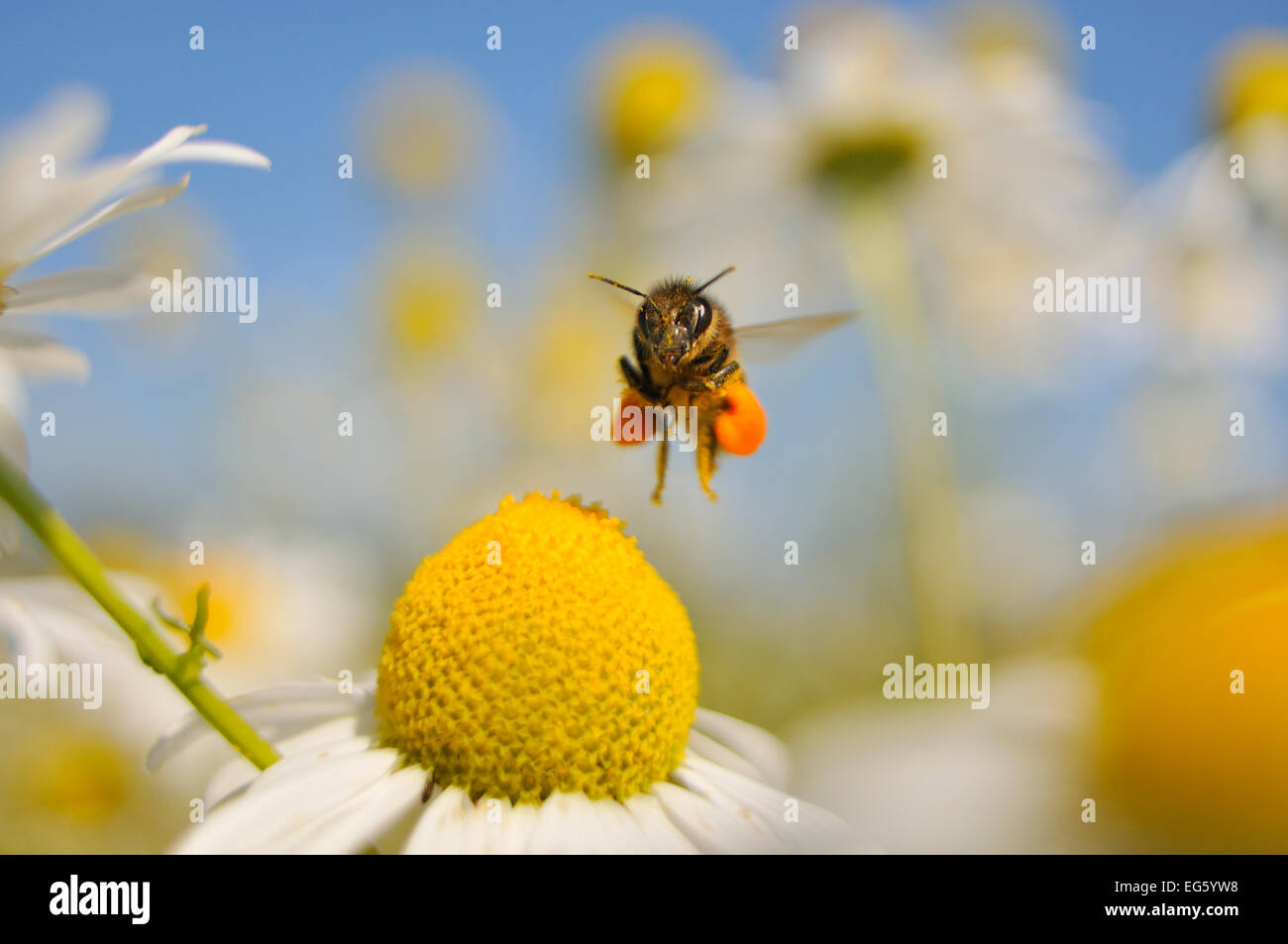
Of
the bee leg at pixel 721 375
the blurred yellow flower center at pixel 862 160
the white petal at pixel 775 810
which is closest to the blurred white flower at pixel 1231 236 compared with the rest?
the blurred yellow flower center at pixel 862 160

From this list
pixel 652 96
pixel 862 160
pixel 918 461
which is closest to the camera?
pixel 918 461

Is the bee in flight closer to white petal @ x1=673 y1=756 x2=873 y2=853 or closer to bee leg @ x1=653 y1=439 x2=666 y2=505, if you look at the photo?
bee leg @ x1=653 y1=439 x2=666 y2=505

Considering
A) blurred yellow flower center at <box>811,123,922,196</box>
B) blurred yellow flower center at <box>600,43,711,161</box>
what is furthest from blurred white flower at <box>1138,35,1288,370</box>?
blurred yellow flower center at <box>600,43,711,161</box>

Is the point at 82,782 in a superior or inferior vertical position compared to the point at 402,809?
inferior

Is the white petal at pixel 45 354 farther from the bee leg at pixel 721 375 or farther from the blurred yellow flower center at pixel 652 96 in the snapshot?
the blurred yellow flower center at pixel 652 96

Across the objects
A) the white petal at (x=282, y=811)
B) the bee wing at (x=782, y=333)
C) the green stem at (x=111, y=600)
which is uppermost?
the bee wing at (x=782, y=333)

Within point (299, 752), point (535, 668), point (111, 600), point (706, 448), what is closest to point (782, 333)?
point (706, 448)

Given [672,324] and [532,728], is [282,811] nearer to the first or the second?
[532,728]
